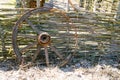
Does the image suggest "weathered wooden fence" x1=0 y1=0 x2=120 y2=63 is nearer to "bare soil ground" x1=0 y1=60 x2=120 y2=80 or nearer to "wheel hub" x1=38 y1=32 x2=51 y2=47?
"bare soil ground" x1=0 y1=60 x2=120 y2=80

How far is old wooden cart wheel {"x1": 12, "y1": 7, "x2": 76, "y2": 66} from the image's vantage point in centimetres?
575

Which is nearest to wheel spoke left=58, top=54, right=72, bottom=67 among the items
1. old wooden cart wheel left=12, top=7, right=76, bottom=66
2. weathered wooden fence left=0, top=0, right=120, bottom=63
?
old wooden cart wheel left=12, top=7, right=76, bottom=66

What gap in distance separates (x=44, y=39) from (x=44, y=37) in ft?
0.16

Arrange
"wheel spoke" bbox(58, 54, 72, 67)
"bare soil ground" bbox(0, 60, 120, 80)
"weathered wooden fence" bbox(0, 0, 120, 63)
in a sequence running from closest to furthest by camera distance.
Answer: "bare soil ground" bbox(0, 60, 120, 80) → "weathered wooden fence" bbox(0, 0, 120, 63) → "wheel spoke" bbox(58, 54, 72, 67)

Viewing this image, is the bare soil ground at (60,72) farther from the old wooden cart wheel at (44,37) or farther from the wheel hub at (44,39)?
the wheel hub at (44,39)

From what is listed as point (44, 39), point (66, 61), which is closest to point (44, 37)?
point (44, 39)

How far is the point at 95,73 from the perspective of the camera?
5.87 metres

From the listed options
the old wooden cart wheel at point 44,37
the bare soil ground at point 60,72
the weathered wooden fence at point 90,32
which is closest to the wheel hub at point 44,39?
the old wooden cart wheel at point 44,37

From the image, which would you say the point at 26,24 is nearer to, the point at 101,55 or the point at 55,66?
the point at 55,66

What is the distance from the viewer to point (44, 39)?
18.9ft

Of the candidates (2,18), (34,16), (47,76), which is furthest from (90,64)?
→ (2,18)

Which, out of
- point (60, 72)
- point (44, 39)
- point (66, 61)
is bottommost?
point (60, 72)

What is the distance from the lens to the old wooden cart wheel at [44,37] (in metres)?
5.75

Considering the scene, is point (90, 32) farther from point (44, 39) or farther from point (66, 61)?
point (44, 39)
